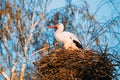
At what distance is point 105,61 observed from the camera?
8008 millimetres

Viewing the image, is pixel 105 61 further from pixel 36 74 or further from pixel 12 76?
pixel 12 76

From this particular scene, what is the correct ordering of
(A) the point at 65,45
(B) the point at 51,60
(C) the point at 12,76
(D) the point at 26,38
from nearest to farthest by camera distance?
(B) the point at 51,60
(A) the point at 65,45
(C) the point at 12,76
(D) the point at 26,38

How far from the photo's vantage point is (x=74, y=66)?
26.7 ft

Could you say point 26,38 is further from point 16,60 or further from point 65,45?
point 65,45

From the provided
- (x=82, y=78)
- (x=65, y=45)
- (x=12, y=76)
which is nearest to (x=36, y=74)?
(x=82, y=78)

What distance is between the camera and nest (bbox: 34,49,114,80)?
7.98m

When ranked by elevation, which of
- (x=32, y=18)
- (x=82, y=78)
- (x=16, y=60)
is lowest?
(x=82, y=78)

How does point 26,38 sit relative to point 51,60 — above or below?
above

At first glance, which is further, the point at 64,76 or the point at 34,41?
the point at 34,41

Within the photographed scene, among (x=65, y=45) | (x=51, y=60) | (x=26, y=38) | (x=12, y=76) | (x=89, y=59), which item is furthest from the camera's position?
(x=26, y=38)

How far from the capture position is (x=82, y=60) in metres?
7.98

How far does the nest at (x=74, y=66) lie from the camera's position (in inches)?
314

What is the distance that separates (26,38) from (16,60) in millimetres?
1155

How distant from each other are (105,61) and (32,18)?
259 inches
